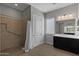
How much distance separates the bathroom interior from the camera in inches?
63.5

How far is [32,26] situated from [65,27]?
2.67 ft

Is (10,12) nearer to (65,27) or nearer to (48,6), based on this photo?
(48,6)

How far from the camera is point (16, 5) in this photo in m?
1.61

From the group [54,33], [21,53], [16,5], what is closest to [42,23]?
[54,33]

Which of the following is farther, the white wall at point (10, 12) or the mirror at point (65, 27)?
the mirror at point (65, 27)

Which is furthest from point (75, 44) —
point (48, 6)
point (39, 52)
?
point (48, 6)

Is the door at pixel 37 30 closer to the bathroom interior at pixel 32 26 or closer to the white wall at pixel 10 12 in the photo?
the bathroom interior at pixel 32 26

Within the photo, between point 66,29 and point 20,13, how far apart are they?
1.18 metres

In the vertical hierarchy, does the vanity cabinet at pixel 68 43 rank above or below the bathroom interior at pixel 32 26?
below

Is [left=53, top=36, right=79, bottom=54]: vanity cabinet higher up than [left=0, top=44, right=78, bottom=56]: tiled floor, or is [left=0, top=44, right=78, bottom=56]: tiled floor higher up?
[left=53, top=36, right=79, bottom=54]: vanity cabinet

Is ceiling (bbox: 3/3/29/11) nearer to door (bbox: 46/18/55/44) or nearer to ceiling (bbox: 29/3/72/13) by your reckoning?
ceiling (bbox: 29/3/72/13)

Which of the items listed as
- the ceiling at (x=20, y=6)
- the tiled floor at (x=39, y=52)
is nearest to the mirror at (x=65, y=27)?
the tiled floor at (x=39, y=52)

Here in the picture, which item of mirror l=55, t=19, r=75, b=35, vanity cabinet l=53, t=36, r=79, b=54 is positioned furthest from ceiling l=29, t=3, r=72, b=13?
vanity cabinet l=53, t=36, r=79, b=54

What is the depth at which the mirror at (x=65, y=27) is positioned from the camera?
1.75 metres
